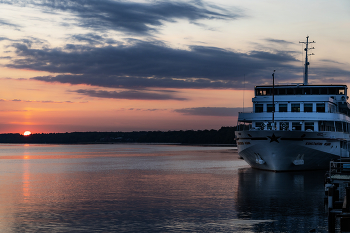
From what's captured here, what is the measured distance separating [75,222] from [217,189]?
1604cm

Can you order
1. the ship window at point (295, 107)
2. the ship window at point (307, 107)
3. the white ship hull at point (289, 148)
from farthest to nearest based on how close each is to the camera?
1. the ship window at point (295, 107)
2. the ship window at point (307, 107)
3. the white ship hull at point (289, 148)

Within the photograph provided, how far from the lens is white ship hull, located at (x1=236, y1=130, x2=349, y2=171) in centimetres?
4391

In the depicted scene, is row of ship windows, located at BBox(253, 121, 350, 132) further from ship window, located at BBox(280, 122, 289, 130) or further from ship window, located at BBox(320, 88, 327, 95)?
ship window, located at BBox(320, 88, 327, 95)

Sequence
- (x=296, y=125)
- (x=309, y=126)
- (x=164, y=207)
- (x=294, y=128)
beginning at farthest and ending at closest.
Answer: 1. (x=296, y=125)
2. (x=309, y=126)
3. (x=294, y=128)
4. (x=164, y=207)

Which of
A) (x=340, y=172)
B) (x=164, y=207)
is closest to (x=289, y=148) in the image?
(x=340, y=172)

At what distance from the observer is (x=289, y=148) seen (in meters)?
44.3

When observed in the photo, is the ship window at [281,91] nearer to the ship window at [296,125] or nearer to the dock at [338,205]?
the ship window at [296,125]

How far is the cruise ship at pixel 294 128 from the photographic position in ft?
146

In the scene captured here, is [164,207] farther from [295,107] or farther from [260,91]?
[260,91]

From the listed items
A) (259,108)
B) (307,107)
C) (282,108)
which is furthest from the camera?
(259,108)

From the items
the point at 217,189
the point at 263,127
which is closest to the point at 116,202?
the point at 217,189

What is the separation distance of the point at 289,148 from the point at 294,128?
14.3ft

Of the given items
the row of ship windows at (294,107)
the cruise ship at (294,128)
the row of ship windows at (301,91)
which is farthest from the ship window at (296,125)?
the row of ship windows at (301,91)

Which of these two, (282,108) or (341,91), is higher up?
(341,91)
